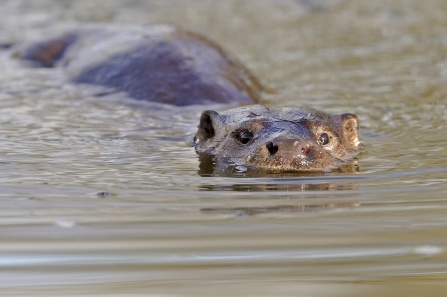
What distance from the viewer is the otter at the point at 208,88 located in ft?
15.3

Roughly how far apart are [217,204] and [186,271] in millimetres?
933

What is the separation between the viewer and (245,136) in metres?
4.94

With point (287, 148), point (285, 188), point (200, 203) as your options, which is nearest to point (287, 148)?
point (287, 148)

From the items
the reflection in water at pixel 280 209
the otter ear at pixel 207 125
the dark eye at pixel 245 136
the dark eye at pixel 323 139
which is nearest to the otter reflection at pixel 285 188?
the reflection in water at pixel 280 209

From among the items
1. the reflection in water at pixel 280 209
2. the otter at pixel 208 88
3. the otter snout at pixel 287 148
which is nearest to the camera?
the reflection in water at pixel 280 209

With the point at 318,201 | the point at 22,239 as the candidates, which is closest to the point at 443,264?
the point at 318,201

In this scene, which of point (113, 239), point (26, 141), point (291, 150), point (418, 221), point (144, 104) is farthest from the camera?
point (144, 104)

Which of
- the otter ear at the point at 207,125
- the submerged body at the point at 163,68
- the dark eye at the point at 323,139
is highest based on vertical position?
the submerged body at the point at 163,68

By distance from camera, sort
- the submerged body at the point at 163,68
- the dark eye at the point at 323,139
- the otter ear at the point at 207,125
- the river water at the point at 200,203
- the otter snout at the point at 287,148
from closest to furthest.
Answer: the river water at the point at 200,203, the otter snout at the point at 287,148, the dark eye at the point at 323,139, the otter ear at the point at 207,125, the submerged body at the point at 163,68

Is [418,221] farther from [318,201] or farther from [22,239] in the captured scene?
[22,239]

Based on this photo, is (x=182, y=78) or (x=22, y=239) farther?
(x=182, y=78)

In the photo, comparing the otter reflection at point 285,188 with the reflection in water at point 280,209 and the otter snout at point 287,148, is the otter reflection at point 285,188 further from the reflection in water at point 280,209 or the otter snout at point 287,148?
the otter snout at point 287,148

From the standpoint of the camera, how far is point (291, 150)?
14.7ft

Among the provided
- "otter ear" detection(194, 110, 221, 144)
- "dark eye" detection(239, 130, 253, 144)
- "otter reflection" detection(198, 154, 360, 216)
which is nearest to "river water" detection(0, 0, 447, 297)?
"otter reflection" detection(198, 154, 360, 216)
